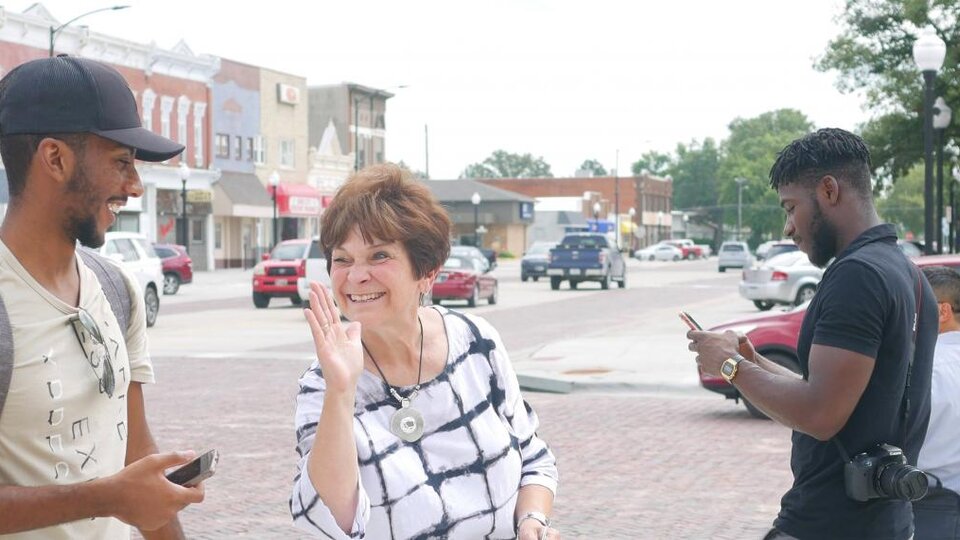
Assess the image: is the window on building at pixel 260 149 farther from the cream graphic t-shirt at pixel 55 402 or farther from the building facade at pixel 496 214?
the cream graphic t-shirt at pixel 55 402

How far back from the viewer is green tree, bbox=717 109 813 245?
138 m

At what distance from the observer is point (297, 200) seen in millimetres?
65750

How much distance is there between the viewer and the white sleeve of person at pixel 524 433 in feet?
11.2

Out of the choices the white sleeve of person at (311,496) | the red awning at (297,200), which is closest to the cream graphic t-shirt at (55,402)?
the white sleeve of person at (311,496)

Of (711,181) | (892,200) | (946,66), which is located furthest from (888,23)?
(711,181)

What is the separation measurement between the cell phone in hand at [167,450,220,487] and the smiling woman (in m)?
0.43

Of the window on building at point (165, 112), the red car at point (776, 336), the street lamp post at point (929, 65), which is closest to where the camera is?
the red car at point (776, 336)

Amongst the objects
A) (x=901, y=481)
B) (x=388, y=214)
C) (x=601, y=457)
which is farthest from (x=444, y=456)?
(x=601, y=457)

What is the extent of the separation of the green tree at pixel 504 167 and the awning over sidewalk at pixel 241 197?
433 ft

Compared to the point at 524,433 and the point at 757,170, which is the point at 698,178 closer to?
the point at 757,170

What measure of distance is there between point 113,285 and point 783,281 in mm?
27893

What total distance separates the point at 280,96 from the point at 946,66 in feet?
130

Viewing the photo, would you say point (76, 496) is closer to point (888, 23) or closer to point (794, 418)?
point (794, 418)

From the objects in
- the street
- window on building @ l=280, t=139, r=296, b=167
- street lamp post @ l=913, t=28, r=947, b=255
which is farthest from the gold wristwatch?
window on building @ l=280, t=139, r=296, b=167
